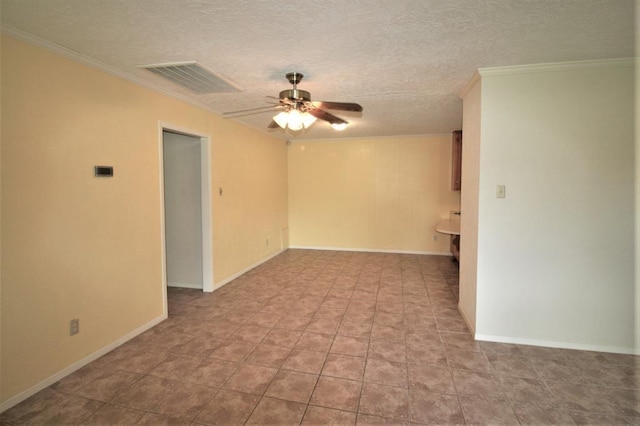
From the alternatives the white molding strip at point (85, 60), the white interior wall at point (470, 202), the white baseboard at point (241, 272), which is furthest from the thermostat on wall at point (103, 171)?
the white interior wall at point (470, 202)

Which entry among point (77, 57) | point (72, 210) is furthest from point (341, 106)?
point (72, 210)

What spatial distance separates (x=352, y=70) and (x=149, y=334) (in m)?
3.10

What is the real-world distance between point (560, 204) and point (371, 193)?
3964 millimetres

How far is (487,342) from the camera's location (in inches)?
109

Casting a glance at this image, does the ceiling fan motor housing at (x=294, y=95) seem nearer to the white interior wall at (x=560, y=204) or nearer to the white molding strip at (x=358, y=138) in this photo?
the white interior wall at (x=560, y=204)

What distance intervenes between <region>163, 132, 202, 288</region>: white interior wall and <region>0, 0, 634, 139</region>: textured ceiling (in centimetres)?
139

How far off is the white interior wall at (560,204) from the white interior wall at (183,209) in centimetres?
344

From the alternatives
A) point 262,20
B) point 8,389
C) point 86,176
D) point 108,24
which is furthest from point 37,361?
point 262,20

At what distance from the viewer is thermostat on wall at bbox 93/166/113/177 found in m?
2.50

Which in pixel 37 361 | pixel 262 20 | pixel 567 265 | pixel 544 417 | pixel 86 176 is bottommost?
pixel 544 417

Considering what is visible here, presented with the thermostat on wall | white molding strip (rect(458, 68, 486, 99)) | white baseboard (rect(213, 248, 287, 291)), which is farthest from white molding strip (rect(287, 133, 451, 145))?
the thermostat on wall

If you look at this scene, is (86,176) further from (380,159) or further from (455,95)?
(380,159)

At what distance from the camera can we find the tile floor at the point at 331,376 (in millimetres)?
1904

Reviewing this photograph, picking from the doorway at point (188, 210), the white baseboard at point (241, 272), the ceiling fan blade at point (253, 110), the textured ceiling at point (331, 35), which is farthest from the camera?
the white baseboard at point (241, 272)
